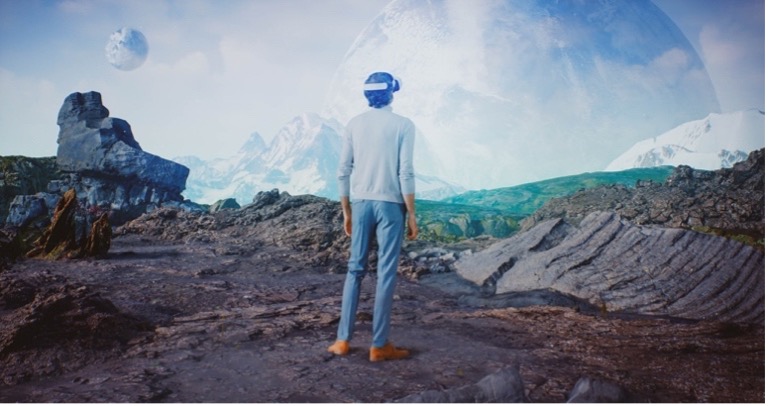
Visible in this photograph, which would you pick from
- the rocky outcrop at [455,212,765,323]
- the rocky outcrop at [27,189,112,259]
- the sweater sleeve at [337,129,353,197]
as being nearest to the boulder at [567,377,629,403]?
the sweater sleeve at [337,129,353,197]

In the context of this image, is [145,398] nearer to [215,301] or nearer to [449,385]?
[449,385]

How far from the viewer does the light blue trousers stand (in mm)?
3152

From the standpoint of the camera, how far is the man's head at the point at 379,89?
330 centimetres

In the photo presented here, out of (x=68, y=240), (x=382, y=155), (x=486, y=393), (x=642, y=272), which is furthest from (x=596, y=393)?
(x=68, y=240)

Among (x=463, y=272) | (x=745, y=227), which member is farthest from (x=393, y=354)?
(x=745, y=227)

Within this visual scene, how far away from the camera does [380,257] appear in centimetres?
323

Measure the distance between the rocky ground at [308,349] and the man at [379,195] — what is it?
354 millimetres

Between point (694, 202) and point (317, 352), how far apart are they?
10.8m

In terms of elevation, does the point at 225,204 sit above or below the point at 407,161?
above

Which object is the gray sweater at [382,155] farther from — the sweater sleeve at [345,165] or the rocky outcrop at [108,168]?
the rocky outcrop at [108,168]

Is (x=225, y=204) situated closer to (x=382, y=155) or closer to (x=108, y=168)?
(x=108, y=168)

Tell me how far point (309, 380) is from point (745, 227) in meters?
9.82

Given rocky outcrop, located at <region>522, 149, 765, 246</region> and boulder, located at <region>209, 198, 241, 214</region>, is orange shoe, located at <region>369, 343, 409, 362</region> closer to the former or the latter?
rocky outcrop, located at <region>522, 149, 765, 246</region>

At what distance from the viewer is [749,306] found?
16.6ft
